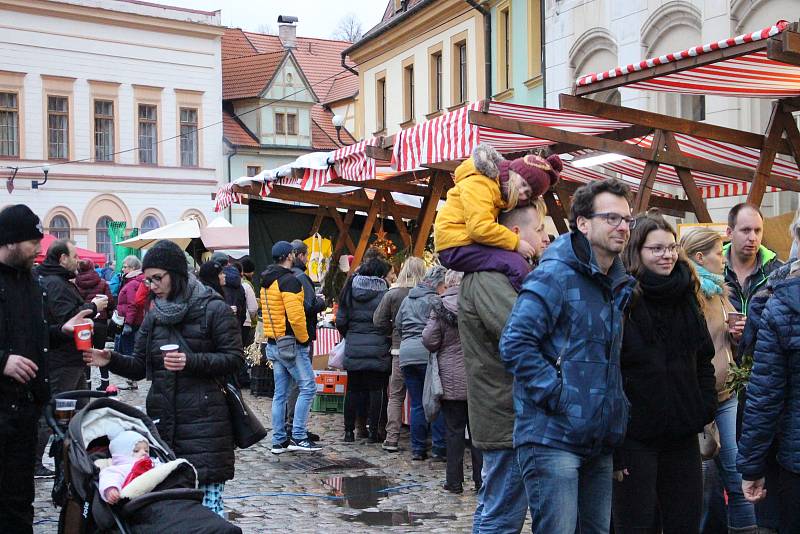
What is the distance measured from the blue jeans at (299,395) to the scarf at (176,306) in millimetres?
4866

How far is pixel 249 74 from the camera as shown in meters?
53.8

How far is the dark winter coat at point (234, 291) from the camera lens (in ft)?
51.2

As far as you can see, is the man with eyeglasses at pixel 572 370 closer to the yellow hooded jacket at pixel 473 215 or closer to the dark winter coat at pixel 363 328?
the yellow hooded jacket at pixel 473 215

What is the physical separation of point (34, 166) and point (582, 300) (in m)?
44.1

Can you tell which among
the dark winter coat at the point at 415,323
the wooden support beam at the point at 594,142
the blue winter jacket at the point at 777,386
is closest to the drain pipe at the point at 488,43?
the dark winter coat at the point at 415,323

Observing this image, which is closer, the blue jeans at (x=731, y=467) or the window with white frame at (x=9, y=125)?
the blue jeans at (x=731, y=467)

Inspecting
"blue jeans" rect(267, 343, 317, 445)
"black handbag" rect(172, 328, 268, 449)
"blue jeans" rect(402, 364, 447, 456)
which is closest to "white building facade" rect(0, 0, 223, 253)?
"blue jeans" rect(267, 343, 317, 445)

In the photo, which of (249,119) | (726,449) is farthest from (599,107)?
(249,119)

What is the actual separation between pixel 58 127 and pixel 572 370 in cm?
4522

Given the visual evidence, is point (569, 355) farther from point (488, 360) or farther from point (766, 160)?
point (766, 160)

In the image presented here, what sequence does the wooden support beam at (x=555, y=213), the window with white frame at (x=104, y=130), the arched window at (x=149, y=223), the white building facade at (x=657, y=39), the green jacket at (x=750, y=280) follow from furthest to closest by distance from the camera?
the arched window at (x=149, y=223), the window with white frame at (x=104, y=130), the white building facade at (x=657, y=39), the wooden support beam at (x=555, y=213), the green jacket at (x=750, y=280)

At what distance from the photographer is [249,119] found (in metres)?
53.0

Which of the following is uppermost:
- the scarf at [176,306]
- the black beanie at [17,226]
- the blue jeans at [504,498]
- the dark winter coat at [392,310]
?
the black beanie at [17,226]

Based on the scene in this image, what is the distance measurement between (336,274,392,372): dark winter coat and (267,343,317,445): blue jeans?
1.68ft
